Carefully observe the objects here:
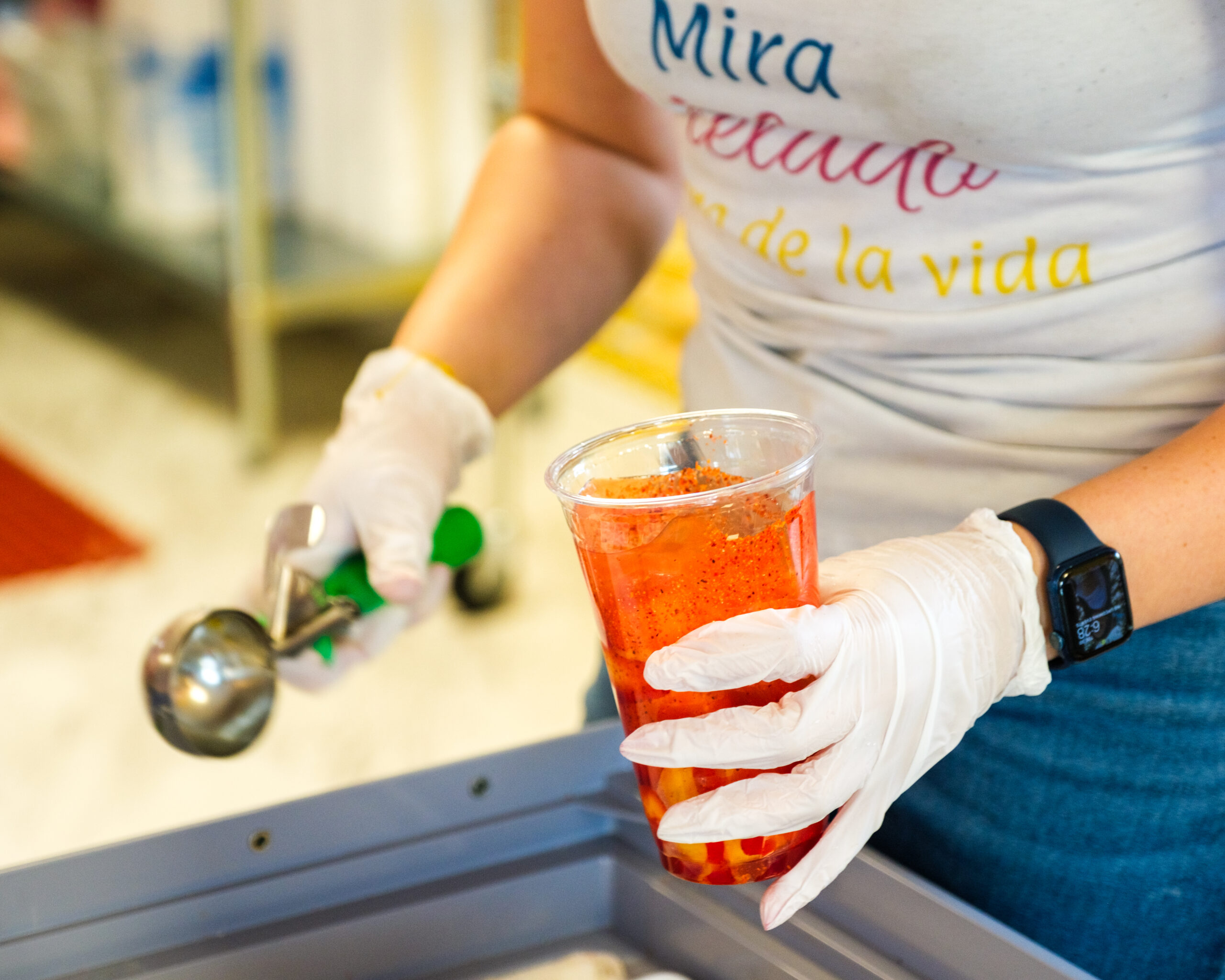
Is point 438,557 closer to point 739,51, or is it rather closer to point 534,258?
point 534,258

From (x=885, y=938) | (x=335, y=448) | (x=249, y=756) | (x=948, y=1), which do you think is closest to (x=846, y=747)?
(x=885, y=938)

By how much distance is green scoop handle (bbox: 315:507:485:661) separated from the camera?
2.84 ft

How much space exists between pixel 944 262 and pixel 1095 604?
9.4 inches

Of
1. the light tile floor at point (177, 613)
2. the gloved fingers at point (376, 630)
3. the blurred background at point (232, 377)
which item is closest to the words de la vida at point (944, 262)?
the gloved fingers at point (376, 630)

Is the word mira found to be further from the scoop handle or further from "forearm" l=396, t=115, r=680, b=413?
the scoop handle

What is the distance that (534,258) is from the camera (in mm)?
965

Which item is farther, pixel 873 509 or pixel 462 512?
pixel 462 512

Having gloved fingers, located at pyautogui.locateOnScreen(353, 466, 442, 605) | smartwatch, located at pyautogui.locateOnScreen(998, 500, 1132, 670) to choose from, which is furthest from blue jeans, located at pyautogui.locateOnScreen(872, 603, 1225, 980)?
gloved fingers, located at pyautogui.locateOnScreen(353, 466, 442, 605)

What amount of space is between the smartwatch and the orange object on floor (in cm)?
212

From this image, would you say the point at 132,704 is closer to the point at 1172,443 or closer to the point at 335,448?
the point at 335,448

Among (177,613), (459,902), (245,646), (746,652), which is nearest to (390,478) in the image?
(245,646)

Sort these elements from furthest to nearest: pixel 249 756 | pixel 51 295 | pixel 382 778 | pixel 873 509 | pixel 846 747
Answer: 1. pixel 51 295
2. pixel 249 756
3. pixel 873 509
4. pixel 382 778
5. pixel 846 747

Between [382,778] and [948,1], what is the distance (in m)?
0.53

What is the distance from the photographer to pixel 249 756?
1.91m
